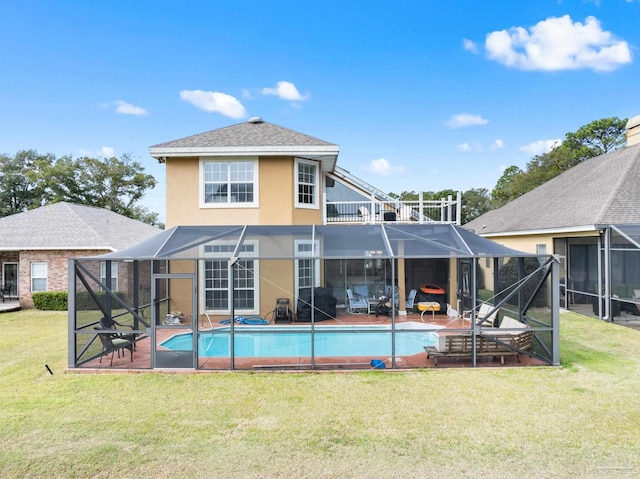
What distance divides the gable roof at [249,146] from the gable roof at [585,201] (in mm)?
9611

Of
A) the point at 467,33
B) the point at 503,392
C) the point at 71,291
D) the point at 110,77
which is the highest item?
the point at 467,33

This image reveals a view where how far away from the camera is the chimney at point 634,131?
18984mm

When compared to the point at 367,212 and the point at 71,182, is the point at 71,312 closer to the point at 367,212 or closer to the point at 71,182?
the point at 367,212

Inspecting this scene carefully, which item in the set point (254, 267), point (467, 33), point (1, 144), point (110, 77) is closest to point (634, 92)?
point (467, 33)

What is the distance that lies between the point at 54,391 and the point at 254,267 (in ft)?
21.2

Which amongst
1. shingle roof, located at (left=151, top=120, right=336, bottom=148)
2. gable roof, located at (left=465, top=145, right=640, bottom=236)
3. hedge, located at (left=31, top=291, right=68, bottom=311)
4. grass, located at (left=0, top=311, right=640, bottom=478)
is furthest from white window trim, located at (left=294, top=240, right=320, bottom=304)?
hedge, located at (left=31, top=291, right=68, bottom=311)

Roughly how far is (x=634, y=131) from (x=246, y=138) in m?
19.4

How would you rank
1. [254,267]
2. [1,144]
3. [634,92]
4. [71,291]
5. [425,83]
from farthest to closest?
[1,144] → [634,92] → [425,83] → [254,267] → [71,291]

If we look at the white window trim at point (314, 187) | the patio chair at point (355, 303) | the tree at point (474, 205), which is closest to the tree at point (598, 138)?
the tree at point (474, 205)

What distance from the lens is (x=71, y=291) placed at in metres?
8.30

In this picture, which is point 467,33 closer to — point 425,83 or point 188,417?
point 425,83

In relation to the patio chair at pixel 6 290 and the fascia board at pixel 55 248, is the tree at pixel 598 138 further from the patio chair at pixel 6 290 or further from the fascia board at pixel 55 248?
the patio chair at pixel 6 290

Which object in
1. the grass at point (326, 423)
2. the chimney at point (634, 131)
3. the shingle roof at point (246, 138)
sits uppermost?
the chimney at point (634, 131)

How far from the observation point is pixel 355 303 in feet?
45.7
